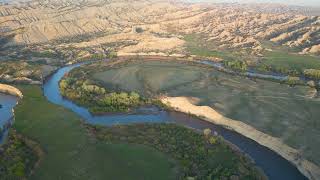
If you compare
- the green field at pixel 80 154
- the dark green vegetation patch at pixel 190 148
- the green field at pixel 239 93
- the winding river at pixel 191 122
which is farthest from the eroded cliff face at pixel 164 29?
the dark green vegetation patch at pixel 190 148

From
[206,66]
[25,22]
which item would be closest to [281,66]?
[206,66]

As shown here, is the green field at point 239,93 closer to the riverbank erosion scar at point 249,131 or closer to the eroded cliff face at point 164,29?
the riverbank erosion scar at point 249,131

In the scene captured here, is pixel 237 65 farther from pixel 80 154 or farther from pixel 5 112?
pixel 80 154

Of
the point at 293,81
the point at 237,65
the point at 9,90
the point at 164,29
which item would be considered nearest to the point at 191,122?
the point at 293,81

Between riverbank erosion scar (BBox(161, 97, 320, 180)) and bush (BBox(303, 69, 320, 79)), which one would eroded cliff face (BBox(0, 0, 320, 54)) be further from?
riverbank erosion scar (BBox(161, 97, 320, 180))

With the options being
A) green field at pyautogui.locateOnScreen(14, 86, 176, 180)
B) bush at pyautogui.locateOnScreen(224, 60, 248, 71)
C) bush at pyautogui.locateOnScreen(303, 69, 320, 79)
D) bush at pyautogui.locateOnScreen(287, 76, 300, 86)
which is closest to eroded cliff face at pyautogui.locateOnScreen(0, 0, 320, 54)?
bush at pyautogui.locateOnScreen(224, 60, 248, 71)
